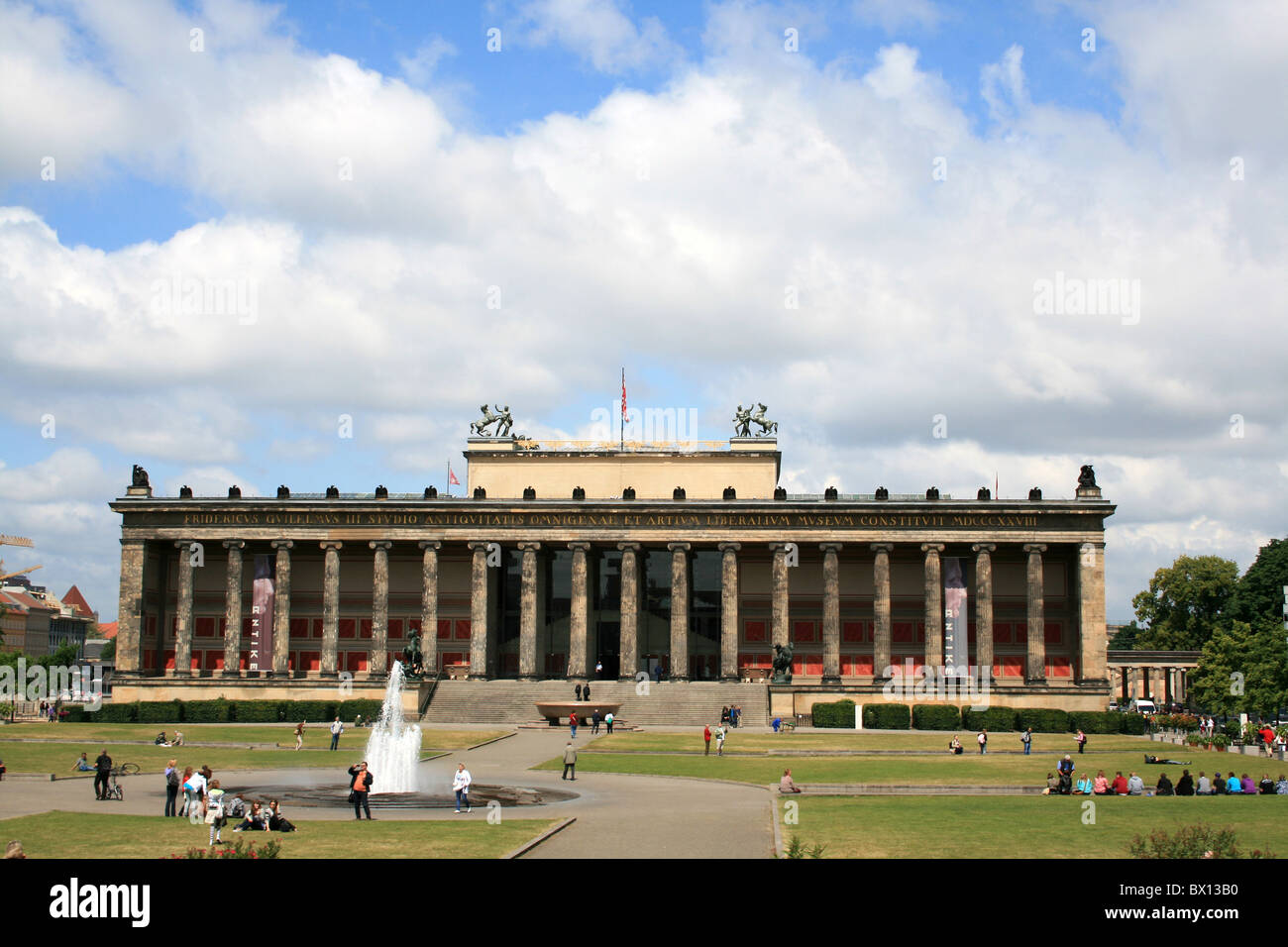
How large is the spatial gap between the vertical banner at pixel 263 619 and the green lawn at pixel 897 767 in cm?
3853

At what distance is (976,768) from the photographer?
157 ft

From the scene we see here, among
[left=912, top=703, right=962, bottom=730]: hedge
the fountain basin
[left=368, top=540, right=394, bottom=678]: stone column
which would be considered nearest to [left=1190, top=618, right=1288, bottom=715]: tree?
[left=912, top=703, right=962, bottom=730]: hedge

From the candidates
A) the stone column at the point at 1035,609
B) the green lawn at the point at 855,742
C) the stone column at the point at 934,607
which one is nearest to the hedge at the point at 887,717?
the green lawn at the point at 855,742

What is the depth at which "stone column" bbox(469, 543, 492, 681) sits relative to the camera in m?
82.4

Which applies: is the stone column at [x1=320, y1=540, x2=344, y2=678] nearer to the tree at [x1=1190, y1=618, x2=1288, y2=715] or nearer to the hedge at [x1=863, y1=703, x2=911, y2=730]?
the hedge at [x1=863, y1=703, x2=911, y2=730]

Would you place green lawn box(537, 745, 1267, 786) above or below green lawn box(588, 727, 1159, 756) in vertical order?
above

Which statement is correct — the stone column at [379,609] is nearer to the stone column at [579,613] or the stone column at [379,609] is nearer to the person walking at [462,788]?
the stone column at [579,613]

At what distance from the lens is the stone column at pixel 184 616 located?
8444 cm

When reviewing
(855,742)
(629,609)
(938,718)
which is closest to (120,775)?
→ (855,742)

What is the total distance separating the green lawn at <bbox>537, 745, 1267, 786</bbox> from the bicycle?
14.7 m

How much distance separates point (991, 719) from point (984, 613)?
15070 millimetres

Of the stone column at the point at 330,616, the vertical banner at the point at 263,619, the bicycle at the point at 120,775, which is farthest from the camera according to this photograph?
the vertical banner at the point at 263,619
